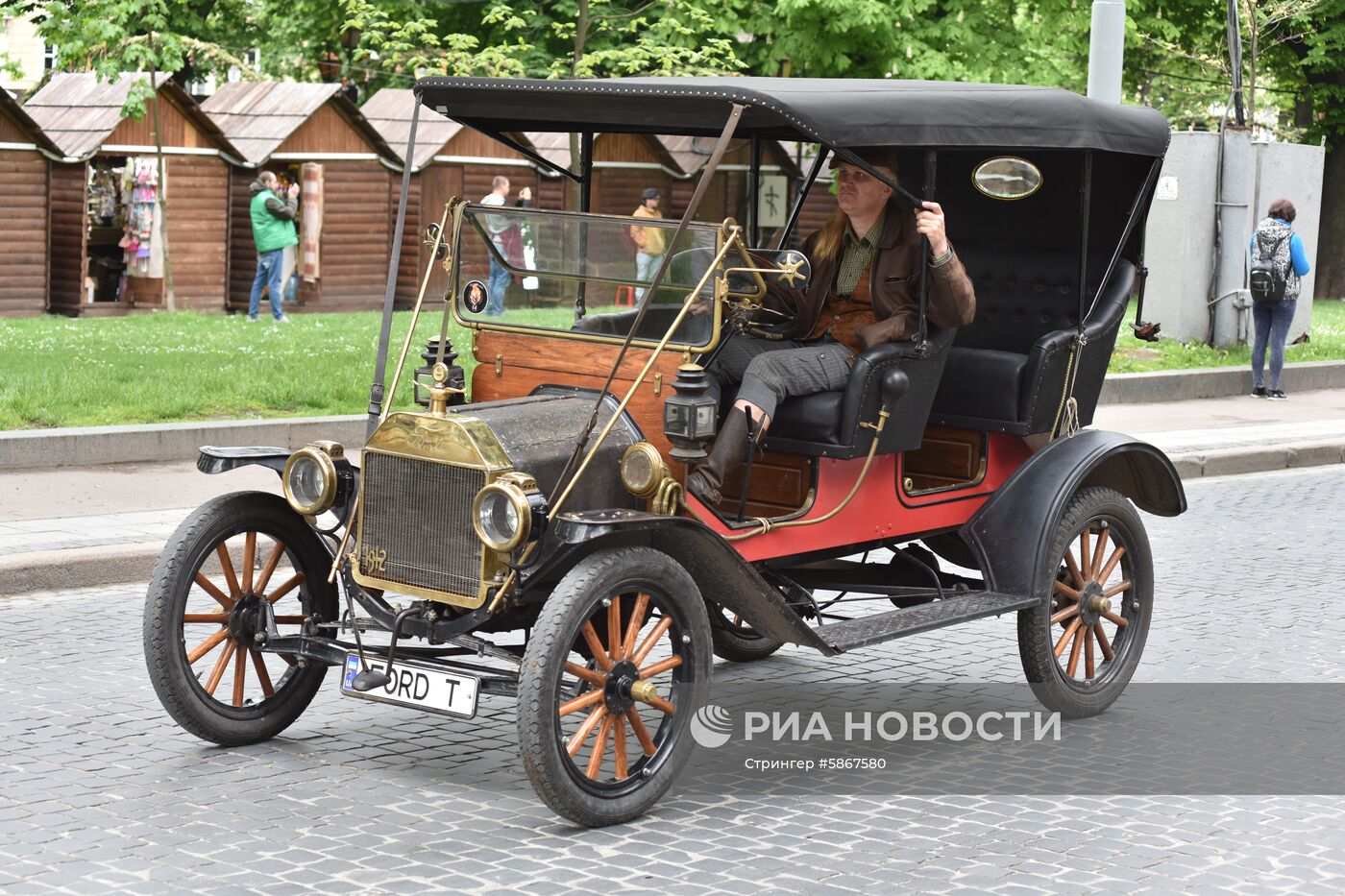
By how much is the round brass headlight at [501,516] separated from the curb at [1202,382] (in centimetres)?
1130

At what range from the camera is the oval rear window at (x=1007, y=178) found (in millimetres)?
6766

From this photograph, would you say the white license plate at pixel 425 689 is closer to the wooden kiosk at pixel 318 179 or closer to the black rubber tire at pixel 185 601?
Answer: the black rubber tire at pixel 185 601

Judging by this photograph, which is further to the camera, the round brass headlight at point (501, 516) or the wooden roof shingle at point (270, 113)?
the wooden roof shingle at point (270, 113)

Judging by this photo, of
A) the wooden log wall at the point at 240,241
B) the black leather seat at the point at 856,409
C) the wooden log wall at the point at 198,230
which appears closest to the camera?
the black leather seat at the point at 856,409

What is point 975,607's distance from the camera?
6.39 m

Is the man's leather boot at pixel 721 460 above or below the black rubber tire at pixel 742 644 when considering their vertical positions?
above

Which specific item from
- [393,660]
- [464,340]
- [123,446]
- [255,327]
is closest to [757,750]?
[393,660]

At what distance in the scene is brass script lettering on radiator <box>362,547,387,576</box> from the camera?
5.71 m

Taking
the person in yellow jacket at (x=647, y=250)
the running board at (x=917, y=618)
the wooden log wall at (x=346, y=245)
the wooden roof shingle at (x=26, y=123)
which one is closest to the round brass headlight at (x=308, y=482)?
the person in yellow jacket at (x=647, y=250)

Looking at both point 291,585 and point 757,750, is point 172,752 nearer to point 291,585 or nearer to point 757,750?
point 291,585

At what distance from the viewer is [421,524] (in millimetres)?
5621

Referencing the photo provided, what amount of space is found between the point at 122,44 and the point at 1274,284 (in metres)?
11.5

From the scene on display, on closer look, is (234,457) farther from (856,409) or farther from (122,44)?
(122,44)

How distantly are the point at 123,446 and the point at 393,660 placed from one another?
253 inches
